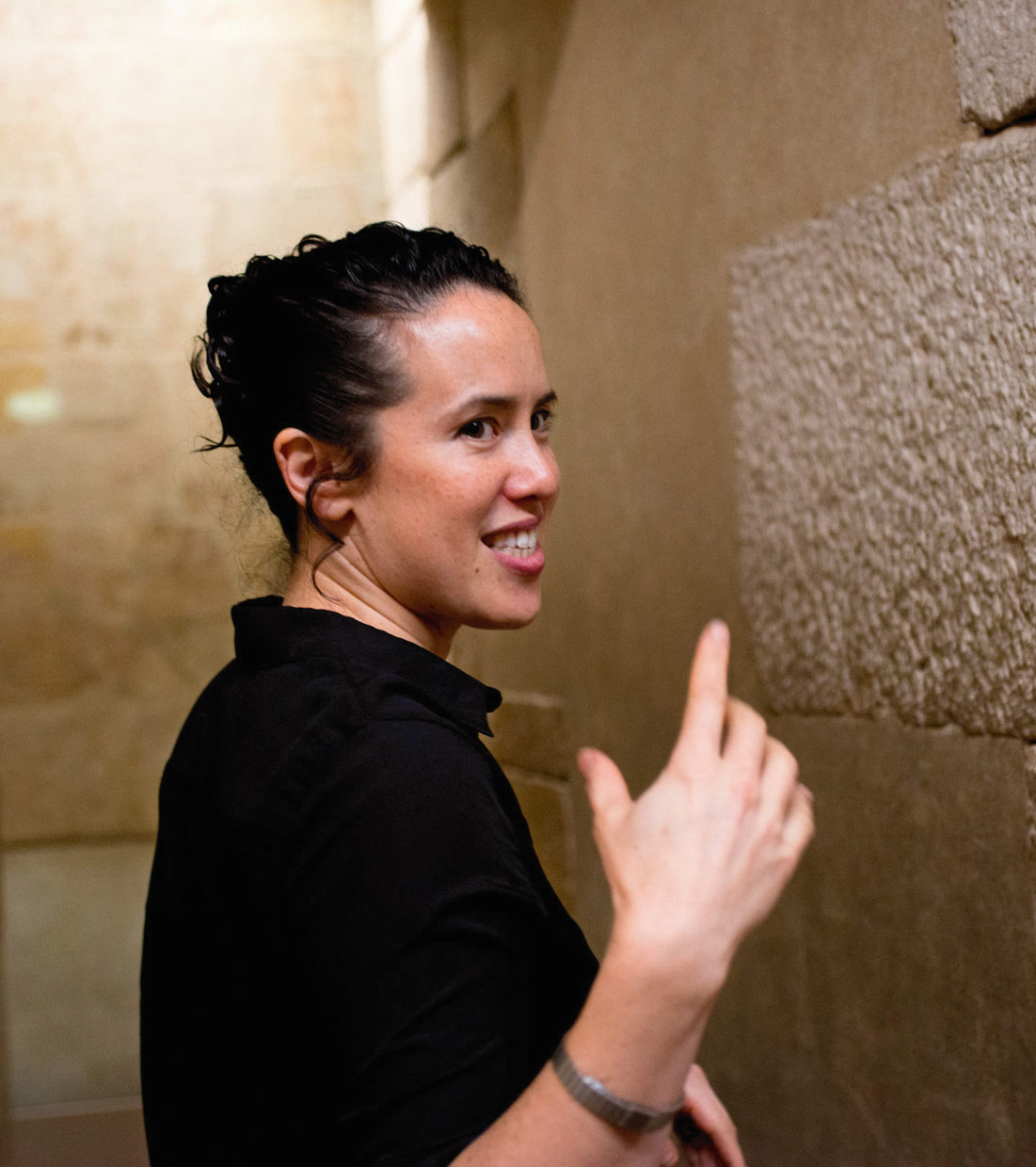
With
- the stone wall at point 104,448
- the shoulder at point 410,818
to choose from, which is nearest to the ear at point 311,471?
the shoulder at point 410,818

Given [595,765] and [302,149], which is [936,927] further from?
[302,149]

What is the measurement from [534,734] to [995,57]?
1.86 m

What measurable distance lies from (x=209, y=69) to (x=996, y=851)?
3.28m

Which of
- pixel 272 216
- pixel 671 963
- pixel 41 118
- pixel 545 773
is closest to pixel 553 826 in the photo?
pixel 545 773

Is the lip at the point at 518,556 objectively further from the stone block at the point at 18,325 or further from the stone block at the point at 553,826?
the stone block at the point at 18,325

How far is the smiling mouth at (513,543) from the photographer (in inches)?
44.8

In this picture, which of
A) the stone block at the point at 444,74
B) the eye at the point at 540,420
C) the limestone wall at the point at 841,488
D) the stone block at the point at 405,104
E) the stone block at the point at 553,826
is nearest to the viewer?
the eye at the point at 540,420

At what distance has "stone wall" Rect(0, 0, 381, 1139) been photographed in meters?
3.68

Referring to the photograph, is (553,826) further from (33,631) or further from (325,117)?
(325,117)

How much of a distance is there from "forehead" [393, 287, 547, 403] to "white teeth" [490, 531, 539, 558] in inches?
5.0

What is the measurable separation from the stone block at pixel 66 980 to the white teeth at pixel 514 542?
290 cm

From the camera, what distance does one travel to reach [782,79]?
187cm

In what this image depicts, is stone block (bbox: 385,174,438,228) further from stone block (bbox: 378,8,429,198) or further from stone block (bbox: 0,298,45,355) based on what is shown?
stone block (bbox: 0,298,45,355)

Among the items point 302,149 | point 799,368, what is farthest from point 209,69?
point 799,368
